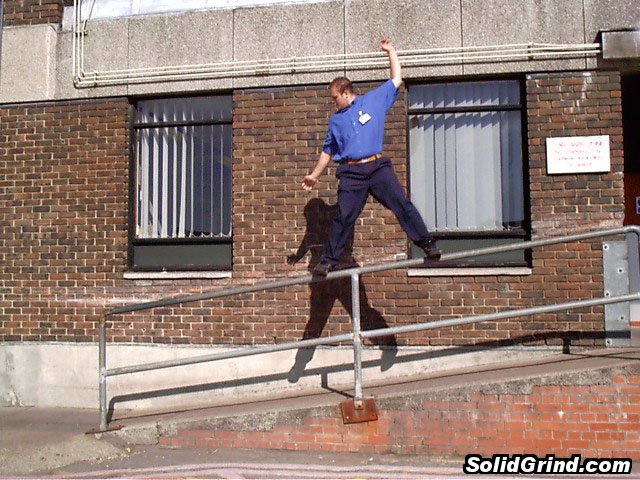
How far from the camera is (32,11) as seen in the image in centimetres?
742

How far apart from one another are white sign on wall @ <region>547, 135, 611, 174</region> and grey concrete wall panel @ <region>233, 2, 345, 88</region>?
7.27 ft

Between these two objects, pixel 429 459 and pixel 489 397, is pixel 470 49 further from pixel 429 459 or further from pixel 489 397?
pixel 429 459

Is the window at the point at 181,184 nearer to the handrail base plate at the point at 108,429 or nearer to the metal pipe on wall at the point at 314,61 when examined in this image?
the metal pipe on wall at the point at 314,61

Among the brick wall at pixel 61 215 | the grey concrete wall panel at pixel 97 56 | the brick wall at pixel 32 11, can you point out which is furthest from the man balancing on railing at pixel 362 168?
the brick wall at pixel 32 11

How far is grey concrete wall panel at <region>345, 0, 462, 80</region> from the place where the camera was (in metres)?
6.63

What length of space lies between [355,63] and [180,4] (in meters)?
2.05

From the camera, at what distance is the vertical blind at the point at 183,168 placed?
7.11 m

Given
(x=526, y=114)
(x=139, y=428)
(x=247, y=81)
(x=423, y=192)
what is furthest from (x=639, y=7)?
(x=139, y=428)

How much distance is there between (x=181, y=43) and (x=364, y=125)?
2.56 m

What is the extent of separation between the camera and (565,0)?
6.52m

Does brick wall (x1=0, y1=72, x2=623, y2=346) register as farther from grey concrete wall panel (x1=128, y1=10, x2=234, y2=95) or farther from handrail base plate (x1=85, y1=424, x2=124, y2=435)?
handrail base plate (x1=85, y1=424, x2=124, y2=435)

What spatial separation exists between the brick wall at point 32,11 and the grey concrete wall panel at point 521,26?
4.37 metres

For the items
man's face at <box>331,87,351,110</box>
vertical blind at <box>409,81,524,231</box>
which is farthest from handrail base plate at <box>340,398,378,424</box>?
man's face at <box>331,87,351,110</box>

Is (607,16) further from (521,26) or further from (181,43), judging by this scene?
(181,43)
